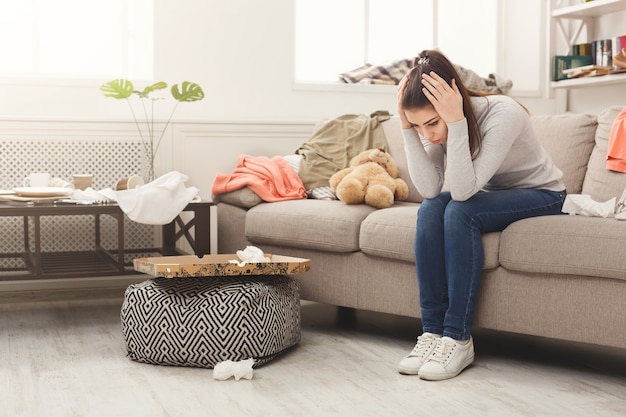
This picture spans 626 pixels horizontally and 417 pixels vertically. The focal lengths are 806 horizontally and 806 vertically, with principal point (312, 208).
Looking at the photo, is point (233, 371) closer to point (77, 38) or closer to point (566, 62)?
point (77, 38)

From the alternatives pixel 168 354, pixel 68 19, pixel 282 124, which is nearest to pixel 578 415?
pixel 168 354

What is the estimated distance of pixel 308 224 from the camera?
2.94m

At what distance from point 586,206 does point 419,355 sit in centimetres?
70

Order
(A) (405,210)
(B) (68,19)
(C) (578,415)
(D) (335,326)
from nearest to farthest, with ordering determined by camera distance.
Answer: (C) (578,415), (A) (405,210), (D) (335,326), (B) (68,19)

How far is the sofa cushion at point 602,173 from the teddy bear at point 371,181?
0.71 meters

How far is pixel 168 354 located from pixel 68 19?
2140 millimetres

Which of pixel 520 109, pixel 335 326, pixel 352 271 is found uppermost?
pixel 520 109

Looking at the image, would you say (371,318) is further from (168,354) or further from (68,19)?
(68,19)

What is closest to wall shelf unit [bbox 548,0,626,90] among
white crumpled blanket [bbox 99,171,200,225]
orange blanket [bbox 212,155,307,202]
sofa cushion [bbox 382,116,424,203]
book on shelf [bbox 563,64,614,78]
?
book on shelf [bbox 563,64,614,78]

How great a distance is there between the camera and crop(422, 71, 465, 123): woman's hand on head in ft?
7.60

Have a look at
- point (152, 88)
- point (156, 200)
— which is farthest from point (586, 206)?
point (152, 88)

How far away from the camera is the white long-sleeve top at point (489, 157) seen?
92.9 inches

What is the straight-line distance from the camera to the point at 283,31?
409cm

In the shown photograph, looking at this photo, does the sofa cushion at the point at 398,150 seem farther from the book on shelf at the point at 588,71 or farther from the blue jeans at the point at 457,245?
the book on shelf at the point at 588,71
